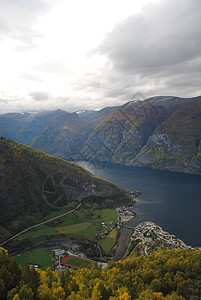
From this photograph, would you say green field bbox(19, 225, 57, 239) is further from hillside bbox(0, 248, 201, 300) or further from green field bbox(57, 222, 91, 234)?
hillside bbox(0, 248, 201, 300)

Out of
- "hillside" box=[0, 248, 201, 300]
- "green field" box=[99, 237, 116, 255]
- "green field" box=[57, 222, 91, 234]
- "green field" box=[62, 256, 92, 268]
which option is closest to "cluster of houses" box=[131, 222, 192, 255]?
"green field" box=[99, 237, 116, 255]

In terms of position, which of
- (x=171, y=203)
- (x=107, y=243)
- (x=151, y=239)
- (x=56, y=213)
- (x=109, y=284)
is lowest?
(x=107, y=243)

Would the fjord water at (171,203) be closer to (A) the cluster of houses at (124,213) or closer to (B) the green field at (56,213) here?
(A) the cluster of houses at (124,213)

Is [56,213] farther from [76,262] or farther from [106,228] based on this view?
[76,262]

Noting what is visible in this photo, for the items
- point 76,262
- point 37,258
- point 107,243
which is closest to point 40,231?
point 37,258

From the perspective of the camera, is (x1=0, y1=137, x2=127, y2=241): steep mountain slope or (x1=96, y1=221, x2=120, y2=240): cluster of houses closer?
(x1=96, y1=221, x2=120, y2=240): cluster of houses

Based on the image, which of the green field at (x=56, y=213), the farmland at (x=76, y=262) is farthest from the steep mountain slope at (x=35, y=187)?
the farmland at (x=76, y=262)
